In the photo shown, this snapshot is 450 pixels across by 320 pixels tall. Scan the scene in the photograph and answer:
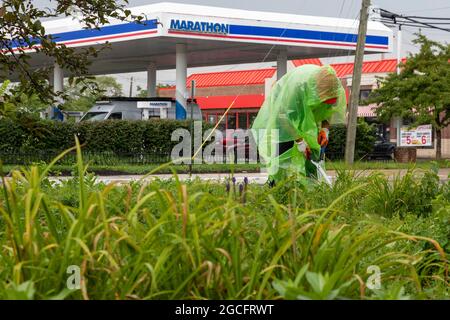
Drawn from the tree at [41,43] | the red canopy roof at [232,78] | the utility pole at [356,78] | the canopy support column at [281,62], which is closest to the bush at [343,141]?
the utility pole at [356,78]

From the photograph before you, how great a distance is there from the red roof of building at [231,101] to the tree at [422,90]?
18916 millimetres

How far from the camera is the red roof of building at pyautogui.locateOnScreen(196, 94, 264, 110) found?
171 feet

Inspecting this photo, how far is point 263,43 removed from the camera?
3259 cm

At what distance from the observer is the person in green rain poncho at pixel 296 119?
875 cm

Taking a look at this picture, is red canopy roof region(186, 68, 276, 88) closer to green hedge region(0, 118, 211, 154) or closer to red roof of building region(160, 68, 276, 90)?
red roof of building region(160, 68, 276, 90)

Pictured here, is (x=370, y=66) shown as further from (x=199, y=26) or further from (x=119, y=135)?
(x=119, y=135)

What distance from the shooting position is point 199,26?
1197 inches

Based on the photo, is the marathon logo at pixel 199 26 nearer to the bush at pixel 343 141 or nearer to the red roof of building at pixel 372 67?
the bush at pixel 343 141

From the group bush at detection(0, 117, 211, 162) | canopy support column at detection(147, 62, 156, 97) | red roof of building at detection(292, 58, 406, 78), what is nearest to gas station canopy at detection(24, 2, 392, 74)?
canopy support column at detection(147, 62, 156, 97)

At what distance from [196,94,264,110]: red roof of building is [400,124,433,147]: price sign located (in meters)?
19.4
